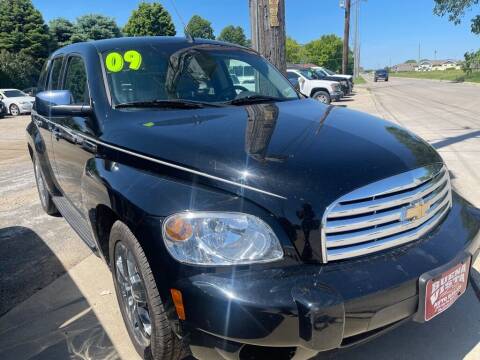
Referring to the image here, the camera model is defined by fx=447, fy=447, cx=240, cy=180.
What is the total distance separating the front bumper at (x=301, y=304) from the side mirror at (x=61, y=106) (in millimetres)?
1610

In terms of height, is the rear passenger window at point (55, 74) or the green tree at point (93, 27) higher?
the green tree at point (93, 27)

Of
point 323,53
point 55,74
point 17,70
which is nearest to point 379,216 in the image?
point 55,74

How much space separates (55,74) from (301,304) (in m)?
3.56

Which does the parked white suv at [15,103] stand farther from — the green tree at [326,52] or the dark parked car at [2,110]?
the green tree at [326,52]

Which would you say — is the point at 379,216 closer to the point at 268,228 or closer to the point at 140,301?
the point at 268,228

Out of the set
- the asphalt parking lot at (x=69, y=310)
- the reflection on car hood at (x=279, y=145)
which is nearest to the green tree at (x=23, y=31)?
the asphalt parking lot at (x=69, y=310)

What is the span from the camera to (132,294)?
256 centimetres

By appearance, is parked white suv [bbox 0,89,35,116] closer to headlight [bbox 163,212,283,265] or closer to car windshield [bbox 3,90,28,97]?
car windshield [bbox 3,90,28,97]

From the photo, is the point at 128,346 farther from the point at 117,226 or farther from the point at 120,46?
the point at 120,46

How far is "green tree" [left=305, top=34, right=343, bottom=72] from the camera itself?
88500 millimetres

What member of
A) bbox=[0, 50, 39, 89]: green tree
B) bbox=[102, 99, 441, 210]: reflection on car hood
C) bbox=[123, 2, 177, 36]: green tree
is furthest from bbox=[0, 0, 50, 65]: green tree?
bbox=[102, 99, 441, 210]: reflection on car hood

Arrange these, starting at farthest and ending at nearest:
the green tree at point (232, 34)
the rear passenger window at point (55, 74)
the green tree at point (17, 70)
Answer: the green tree at point (232, 34) → the green tree at point (17, 70) → the rear passenger window at point (55, 74)

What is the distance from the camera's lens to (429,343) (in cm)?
254

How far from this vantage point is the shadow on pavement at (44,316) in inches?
106
